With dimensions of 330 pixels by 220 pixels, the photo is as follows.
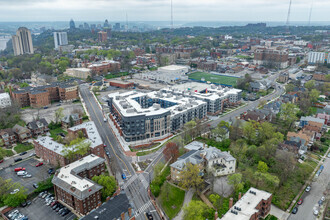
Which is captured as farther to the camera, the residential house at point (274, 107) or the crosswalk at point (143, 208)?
the residential house at point (274, 107)

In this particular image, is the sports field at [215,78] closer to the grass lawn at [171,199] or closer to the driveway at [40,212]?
the grass lawn at [171,199]

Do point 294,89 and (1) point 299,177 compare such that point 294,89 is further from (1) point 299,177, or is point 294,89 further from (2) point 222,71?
(1) point 299,177

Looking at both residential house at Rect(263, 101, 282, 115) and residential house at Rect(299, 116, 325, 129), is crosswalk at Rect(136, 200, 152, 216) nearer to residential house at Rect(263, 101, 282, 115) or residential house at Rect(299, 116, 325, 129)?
residential house at Rect(299, 116, 325, 129)

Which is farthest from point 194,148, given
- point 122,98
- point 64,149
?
point 122,98

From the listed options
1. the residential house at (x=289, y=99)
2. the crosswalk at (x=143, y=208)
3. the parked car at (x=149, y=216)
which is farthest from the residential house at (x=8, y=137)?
the residential house at (x=289, y=99)

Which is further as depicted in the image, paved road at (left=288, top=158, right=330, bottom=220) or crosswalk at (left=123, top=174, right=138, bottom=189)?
crosswalk at (left=123, top=174, right=138, bottom=189)

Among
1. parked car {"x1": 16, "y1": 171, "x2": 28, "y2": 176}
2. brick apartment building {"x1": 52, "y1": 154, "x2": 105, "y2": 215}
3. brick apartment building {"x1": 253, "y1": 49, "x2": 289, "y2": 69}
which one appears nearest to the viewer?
brick apartment building {"x1": 52, "y1": 154, "x2": 105, "y2": 215}

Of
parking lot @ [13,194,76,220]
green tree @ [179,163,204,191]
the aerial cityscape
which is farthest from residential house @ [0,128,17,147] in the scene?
green tree @ [179,163,204,191]
